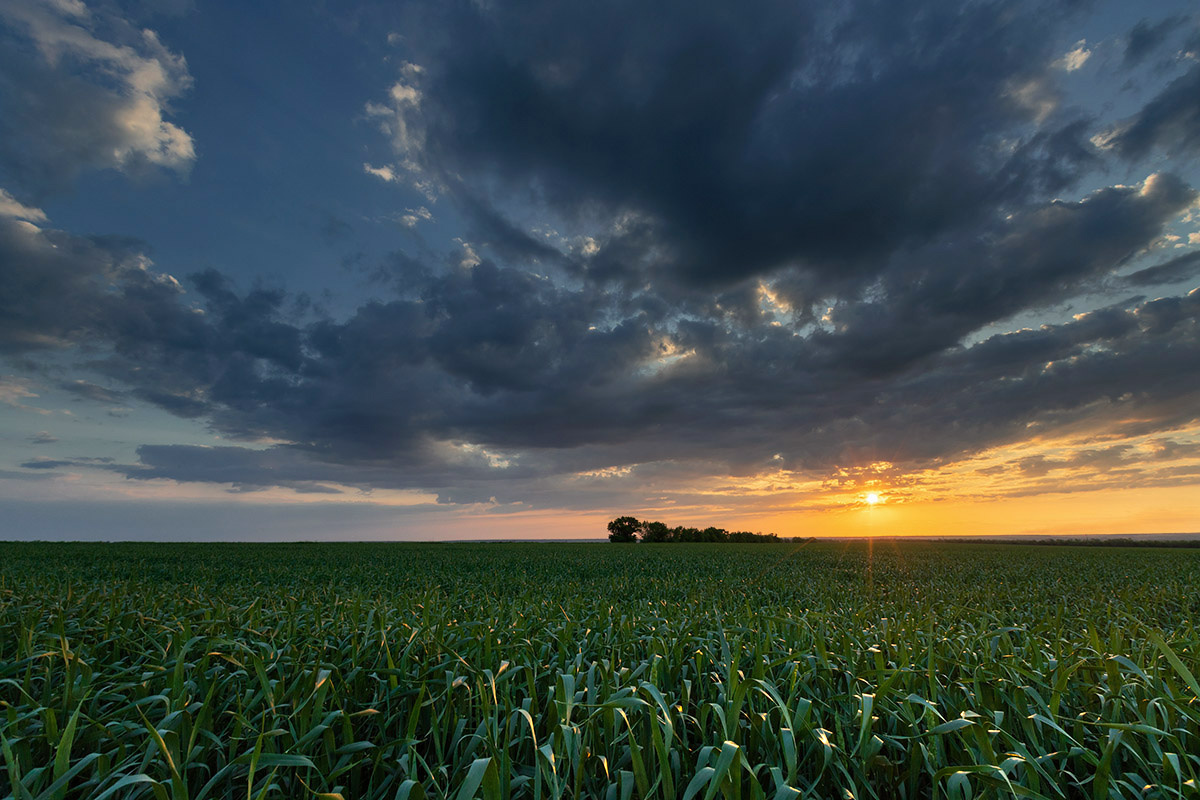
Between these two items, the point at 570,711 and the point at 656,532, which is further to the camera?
Result: the point at 656,532

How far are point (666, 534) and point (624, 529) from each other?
928cm

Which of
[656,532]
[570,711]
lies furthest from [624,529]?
[570,711]

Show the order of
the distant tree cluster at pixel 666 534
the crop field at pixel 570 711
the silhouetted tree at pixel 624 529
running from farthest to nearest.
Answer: the silhouetted tree at pixel 624 529
the distant tree cluster at pixel 666 534
the crop field at pixel 570 711

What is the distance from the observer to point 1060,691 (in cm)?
322

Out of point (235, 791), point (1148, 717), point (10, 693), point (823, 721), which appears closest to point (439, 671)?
point (235, 791)

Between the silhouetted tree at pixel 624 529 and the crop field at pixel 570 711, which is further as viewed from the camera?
the silhouetted tree at pixel 624 529

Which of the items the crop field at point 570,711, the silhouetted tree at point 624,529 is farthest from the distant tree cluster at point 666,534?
the crop field at point 570,711

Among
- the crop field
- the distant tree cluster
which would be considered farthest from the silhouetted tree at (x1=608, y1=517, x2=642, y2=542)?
the crop field

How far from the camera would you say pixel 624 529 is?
84125 mm

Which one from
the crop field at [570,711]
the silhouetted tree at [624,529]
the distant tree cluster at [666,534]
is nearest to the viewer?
the crop field at [570,711]

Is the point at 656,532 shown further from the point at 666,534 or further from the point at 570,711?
the point at 570,711

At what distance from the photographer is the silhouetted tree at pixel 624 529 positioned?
276 feet

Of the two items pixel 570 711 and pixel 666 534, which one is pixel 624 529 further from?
pixel 570 711

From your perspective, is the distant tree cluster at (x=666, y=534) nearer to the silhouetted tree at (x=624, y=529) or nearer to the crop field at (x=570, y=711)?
the silhouetted tree at (x=624, y=529)
